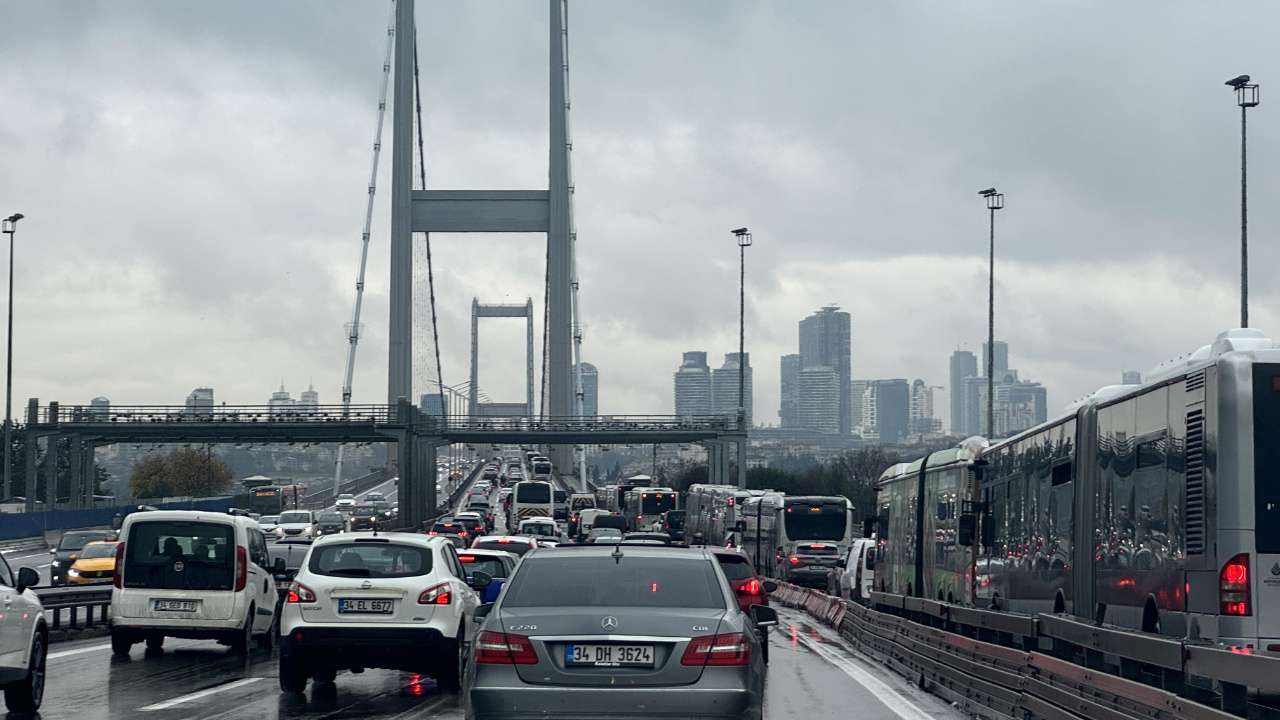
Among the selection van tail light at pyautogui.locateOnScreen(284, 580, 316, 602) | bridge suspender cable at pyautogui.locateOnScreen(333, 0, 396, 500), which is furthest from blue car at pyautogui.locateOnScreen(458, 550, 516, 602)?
bridge suspender cable at pyautogui.locateOnScreen(333, 0, 396, 500)

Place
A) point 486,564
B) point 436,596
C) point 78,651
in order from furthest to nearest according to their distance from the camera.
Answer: point 486,564, point 78,651, point 436,596

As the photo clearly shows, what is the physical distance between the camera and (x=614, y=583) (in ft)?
32.3

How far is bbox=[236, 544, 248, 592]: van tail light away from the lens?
64.3 feet

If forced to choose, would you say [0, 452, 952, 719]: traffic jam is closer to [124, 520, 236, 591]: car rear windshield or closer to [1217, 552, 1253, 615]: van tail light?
[124, 520, 236, 591]: car rear windshield

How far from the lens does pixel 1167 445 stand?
12445mm

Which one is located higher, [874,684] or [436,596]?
[436,596]

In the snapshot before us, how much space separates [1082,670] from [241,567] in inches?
457

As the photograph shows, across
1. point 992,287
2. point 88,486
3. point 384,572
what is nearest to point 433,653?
point 384,572

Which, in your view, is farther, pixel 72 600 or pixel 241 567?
pixel 72 600

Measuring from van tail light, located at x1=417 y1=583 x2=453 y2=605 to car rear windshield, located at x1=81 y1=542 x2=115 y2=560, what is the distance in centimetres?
2324

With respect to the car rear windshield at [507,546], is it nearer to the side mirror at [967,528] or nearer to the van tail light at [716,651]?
the side mirror at [967,528]

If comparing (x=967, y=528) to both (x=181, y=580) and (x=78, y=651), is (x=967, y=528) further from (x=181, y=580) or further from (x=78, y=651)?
(x=78, y=651)

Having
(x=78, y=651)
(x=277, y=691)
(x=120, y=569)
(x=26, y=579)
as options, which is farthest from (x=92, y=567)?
(x=26, y=579)

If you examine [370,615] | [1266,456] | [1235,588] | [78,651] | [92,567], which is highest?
Answer: [1266,456]
